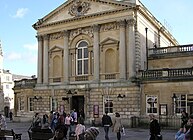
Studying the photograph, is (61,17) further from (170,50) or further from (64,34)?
(170,50)

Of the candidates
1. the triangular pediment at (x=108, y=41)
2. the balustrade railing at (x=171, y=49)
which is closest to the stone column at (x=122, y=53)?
the triangular pediment at (x=108, y=41)

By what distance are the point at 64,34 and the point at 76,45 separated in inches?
75.1

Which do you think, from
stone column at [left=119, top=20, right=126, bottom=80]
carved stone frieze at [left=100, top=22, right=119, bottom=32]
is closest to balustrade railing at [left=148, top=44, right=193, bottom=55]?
stone column at [left=119, top=20, right=126, bottom=80]

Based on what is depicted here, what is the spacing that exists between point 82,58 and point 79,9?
17.4ft

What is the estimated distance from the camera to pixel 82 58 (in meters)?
36.4

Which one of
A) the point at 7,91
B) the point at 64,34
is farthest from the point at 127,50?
the point at 7,91

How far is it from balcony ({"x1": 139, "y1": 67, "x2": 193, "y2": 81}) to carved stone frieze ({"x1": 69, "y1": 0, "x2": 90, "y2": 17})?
9.30 m

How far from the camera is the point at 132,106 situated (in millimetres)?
31750

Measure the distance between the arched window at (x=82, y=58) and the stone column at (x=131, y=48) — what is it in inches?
211

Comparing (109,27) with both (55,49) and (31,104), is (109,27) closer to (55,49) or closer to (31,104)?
(55,49)

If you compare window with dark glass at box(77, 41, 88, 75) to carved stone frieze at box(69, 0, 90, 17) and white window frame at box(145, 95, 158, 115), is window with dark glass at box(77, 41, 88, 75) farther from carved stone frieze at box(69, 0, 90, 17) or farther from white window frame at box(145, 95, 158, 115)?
white window frame at box(145, 95, 158, 115)

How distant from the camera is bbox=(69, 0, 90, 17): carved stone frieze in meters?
35.8

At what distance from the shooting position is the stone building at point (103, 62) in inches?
1244

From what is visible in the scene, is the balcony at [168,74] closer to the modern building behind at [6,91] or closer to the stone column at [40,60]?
the stone column at [40,60]
